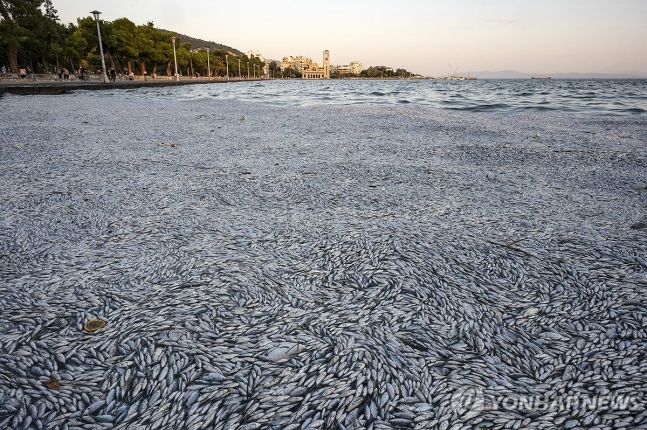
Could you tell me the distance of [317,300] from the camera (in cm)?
236

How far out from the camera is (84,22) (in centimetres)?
6053

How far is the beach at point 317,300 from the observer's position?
1631 millimetres

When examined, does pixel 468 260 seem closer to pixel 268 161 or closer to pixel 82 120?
pixel 268 161

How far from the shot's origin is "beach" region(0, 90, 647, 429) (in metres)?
1.63

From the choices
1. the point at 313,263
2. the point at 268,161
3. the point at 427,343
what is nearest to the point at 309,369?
the point at 427,343

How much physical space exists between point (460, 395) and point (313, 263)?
Answer: 1449mm

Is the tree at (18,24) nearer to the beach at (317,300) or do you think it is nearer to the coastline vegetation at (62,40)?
the coastline vegetation at (62,40)

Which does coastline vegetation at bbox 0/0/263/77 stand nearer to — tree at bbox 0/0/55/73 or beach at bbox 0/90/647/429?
tree at bbox 0/0/55/73

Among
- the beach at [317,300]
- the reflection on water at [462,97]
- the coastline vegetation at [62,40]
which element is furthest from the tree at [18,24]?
the beach at [317,300]

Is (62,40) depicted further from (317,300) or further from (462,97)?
(317,300)

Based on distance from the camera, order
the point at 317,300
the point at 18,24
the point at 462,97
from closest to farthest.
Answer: the point at 317,300 → the point at 462,97 → the point at 18,24

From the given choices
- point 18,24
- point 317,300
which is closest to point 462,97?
point 317,300

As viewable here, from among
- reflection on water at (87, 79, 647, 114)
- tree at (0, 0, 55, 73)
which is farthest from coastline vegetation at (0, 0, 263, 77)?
reflection on water at (87, 79, 647, 114)

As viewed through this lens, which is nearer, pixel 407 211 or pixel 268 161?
pixel 407 211
